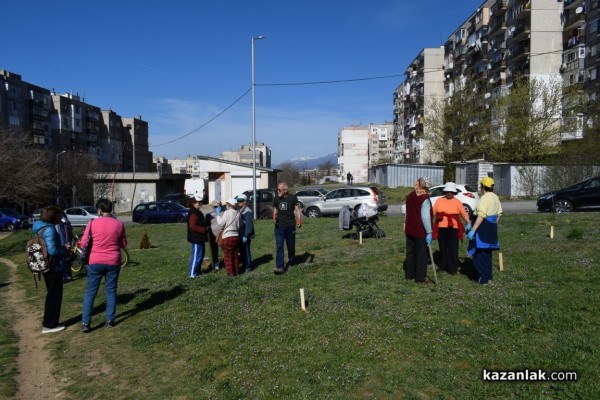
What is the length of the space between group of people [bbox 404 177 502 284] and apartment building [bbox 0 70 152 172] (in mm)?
54997

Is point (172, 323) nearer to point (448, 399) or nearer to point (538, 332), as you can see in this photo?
point (448, 399)

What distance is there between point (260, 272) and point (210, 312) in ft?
9.63

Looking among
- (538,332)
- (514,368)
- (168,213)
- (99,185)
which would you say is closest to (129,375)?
(514,368)

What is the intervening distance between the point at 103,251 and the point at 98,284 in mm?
580

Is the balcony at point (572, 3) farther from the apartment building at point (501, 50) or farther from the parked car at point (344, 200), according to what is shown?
the parked car at point (344, 200)

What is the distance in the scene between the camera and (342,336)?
18.4 feet

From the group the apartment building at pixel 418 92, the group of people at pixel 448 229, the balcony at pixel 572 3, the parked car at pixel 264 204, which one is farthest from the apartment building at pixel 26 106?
the group of people at pixel 448 229

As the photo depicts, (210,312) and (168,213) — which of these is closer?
(210,312)

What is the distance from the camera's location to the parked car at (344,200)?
24.4 metres

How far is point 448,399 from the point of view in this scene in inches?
159

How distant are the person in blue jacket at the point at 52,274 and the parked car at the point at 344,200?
1770cm

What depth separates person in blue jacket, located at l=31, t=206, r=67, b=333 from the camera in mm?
7216

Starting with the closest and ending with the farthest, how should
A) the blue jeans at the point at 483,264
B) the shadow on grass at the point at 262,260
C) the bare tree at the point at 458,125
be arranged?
the blue jeans at the point at 483,264
the shadow on grass at the point at 262,260
the bare tree at the point at 458,125

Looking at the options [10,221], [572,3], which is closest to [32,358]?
[10,221]
